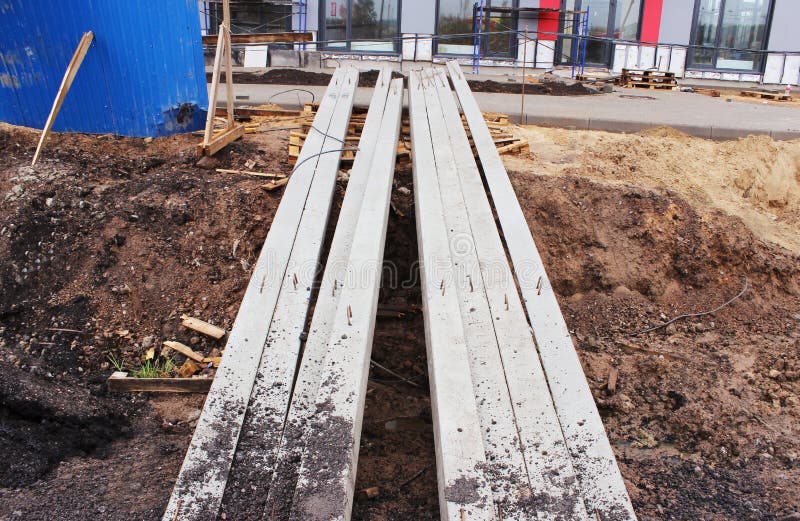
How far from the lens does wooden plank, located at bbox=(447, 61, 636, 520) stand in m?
2.36

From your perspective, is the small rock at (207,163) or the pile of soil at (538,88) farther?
the pile of soil at (538,88)

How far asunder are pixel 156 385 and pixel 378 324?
5.98ft

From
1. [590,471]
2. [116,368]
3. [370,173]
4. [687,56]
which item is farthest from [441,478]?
[687,56]

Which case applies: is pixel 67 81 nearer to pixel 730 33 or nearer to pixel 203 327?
pixel 203 327

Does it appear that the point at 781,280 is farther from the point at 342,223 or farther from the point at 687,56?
the point at 687,56

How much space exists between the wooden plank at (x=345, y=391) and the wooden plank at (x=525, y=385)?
65 centimetres

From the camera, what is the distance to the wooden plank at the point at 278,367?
2342mm

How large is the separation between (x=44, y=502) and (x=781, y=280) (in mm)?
5775

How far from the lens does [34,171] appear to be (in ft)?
16.0

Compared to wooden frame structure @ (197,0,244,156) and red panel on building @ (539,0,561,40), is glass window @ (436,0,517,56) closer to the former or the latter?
red panel on building @ (539,0,561,40)

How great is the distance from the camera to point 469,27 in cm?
1572

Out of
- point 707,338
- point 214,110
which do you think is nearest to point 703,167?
point 707,338

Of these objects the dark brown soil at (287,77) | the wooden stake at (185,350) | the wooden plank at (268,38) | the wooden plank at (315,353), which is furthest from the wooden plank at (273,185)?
the dark brown soil at (287,77)

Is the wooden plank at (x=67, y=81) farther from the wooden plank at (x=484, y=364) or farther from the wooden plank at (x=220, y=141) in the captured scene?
the wooden plank at (x=484, y=364)
